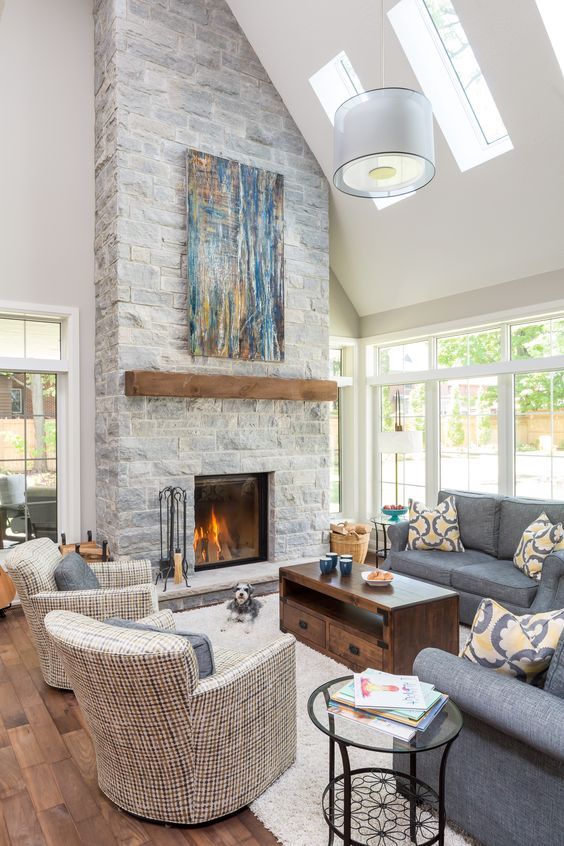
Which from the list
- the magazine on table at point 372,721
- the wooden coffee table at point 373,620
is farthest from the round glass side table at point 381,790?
the wooden coffee table at point 373,620

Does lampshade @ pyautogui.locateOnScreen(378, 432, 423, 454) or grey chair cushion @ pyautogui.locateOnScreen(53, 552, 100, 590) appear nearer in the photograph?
grey chair cushion @ pyautogui.locateOnScreen(53, 552, 100, 590)

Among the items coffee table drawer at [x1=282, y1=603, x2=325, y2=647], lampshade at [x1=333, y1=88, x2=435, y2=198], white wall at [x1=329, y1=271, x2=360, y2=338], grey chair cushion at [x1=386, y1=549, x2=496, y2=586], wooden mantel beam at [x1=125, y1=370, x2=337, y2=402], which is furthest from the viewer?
white wall at [x1=329, y1=271, x2=360, y2=338]

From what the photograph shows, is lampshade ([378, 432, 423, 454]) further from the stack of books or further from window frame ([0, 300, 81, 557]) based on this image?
the stack of books

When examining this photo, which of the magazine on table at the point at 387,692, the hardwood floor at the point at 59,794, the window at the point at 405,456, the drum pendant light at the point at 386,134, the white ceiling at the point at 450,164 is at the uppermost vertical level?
the white ceiling at the point at 450,164

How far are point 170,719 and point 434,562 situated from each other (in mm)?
2925

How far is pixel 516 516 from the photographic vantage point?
457 cm

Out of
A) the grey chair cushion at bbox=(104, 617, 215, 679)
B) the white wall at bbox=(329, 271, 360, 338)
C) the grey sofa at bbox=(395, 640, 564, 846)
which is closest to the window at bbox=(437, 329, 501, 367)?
the white wall at bbox=(329, 271, 360, 338)

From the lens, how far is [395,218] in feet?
18.3

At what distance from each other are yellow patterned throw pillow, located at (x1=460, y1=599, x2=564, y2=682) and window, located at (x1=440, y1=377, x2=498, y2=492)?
355 cm

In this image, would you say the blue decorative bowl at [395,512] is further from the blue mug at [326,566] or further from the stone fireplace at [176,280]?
the blue mug at [326,566]

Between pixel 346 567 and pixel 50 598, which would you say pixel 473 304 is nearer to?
pixel 346 567

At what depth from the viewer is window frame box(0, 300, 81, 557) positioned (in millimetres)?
5125

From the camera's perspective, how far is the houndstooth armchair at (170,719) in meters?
2.01

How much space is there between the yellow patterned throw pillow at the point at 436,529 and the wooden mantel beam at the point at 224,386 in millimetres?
1478
